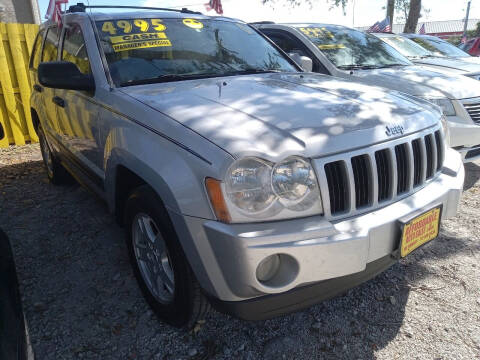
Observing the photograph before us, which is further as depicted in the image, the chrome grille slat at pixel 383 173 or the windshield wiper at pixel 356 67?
the windshield wiper at pixel 356 67

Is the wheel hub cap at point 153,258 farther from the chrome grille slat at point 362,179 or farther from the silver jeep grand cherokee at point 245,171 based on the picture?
the chrome grille slat at point 362,179

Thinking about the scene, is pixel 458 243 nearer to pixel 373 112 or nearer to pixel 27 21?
pixel 373 112

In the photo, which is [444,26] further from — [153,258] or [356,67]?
[153,258]

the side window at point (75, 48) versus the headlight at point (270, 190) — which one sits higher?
the side window at point (75, 48)

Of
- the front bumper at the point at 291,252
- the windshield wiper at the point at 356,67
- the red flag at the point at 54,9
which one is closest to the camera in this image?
the front bumper at the point at 291,252

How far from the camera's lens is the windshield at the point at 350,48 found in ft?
16.6

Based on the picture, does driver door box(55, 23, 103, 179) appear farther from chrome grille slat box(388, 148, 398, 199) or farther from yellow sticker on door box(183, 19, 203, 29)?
chrome grille slat box(388, 148, 398, 199)

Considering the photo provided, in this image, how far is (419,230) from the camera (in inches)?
75.7

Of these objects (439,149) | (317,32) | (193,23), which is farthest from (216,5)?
(439,149)

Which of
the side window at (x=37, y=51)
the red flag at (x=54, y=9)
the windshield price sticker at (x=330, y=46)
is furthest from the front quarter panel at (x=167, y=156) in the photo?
the windshield price sticker at (x=330, y=46)

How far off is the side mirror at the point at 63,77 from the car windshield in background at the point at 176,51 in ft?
0.60

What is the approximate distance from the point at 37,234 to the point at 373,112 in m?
2.98

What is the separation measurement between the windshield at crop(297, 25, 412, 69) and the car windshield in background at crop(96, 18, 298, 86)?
2088 mm

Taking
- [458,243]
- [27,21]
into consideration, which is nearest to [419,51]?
[458,243]
